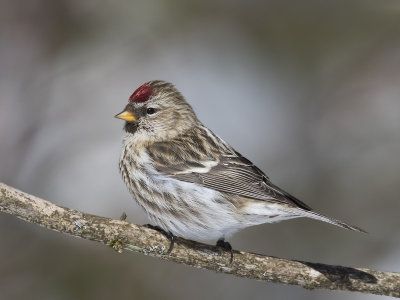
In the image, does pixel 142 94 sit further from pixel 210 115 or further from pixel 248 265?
pixel 210 115

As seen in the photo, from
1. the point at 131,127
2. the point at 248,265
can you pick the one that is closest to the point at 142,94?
the point at 131,127

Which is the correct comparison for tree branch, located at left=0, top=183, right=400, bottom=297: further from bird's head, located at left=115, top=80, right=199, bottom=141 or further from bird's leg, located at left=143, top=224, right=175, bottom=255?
bird's head, located at left=115, top=80, right=199, bottom=141

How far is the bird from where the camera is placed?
144 inches

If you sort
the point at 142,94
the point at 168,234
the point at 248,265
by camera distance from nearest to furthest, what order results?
the point at 248,265
the point at 168,234
the point at 142,94

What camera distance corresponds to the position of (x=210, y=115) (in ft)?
21.3

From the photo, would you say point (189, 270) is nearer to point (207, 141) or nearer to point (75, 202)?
point (75, 202)

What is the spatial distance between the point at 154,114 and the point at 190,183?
23.8 inches

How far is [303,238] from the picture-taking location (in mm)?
5766

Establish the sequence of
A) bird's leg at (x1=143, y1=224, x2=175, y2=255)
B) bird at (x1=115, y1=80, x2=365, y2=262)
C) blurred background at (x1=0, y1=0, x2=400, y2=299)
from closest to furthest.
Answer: bird's leg at (x1=143, y1=224, x2=175, y2=255)
bird at (x1=115, y1=80, x2=365, y2=262)
blurred background at (x1=0, y1=0, x2=400, y2=299)

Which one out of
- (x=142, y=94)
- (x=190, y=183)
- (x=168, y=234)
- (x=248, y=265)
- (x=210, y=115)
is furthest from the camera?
(x=210, y=115)

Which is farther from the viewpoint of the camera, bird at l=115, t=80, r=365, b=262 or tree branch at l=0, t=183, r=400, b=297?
bird at l=115, t=80, r=365, b=262

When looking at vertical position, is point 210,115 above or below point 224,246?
above

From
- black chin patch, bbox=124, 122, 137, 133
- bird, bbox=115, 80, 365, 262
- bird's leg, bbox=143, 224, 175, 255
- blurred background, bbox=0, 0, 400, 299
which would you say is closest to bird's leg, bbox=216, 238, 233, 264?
bird, bbox=115, 80, 365, 262

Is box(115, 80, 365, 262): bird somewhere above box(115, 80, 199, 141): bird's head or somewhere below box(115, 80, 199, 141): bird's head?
below
